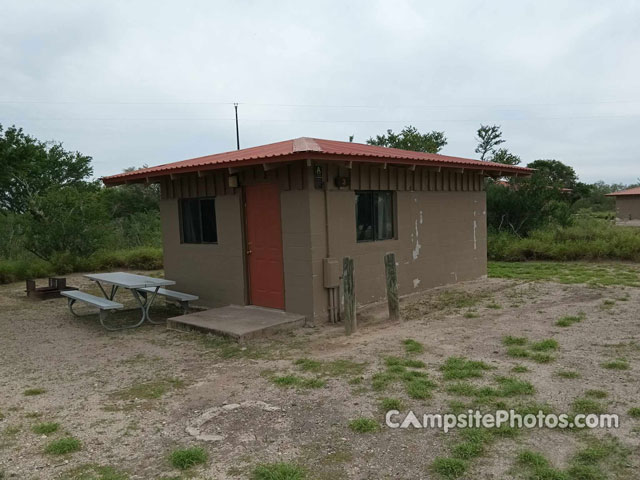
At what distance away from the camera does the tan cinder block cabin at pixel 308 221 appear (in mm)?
7152

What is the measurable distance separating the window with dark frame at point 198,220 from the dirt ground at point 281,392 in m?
2.01

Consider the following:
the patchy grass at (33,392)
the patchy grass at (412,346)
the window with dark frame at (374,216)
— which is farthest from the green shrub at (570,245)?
the patchy grass at (33,392)

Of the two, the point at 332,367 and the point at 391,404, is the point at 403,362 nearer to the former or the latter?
the point at 332,367

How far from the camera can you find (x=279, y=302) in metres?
7.58

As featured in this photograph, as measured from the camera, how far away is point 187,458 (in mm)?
3260

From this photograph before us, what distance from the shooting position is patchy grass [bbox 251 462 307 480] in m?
3.00

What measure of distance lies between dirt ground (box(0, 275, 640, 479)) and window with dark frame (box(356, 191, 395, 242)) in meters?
1.25

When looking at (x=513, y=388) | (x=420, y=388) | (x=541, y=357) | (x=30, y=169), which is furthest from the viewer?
(x=30, y=169)

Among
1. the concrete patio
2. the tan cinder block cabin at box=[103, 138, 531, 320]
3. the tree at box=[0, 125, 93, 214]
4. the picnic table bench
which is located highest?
the tree at box=[0, 125, 93, 214]

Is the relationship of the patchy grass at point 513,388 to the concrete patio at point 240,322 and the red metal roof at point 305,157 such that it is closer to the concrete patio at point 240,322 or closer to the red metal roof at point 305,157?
the concrete patio at point 240,322

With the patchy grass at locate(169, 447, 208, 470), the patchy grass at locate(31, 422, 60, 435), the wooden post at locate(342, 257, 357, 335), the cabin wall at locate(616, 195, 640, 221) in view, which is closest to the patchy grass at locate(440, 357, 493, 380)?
the wooden post at locate(342, 257, 357, 335)

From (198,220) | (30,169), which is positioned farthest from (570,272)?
(30,169)

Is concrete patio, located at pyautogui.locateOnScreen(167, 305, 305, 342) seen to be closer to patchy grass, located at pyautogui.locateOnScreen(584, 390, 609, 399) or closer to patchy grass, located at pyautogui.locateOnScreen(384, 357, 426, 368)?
patchy grass, located at pyautogui.locateOnScreen(384, 357, 426, 368)

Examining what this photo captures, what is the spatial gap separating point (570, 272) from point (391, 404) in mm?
9741
